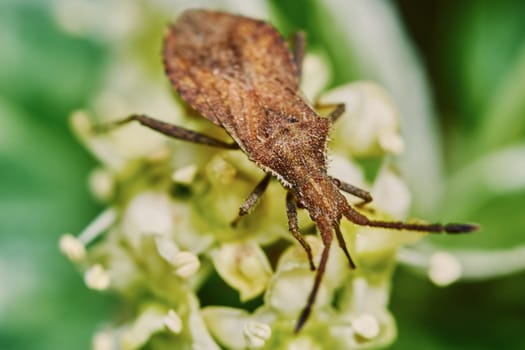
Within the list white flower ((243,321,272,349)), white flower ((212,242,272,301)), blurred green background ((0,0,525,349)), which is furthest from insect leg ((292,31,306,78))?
white flower ((243,321,272,349))

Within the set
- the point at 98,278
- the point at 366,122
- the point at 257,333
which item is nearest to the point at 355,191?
the point at 366,122

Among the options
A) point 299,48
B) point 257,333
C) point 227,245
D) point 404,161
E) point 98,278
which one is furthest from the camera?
point 404,161

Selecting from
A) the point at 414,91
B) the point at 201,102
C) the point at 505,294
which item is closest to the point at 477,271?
the point at 505,294

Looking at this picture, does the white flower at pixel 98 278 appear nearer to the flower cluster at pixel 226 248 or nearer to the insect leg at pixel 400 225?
the flower cluster at pixel 226 248

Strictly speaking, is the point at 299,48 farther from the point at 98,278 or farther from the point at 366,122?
the point at 98,278

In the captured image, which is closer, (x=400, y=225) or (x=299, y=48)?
(x=400, y=225)

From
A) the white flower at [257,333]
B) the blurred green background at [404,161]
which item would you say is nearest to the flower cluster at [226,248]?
the white flower at [257,333]
